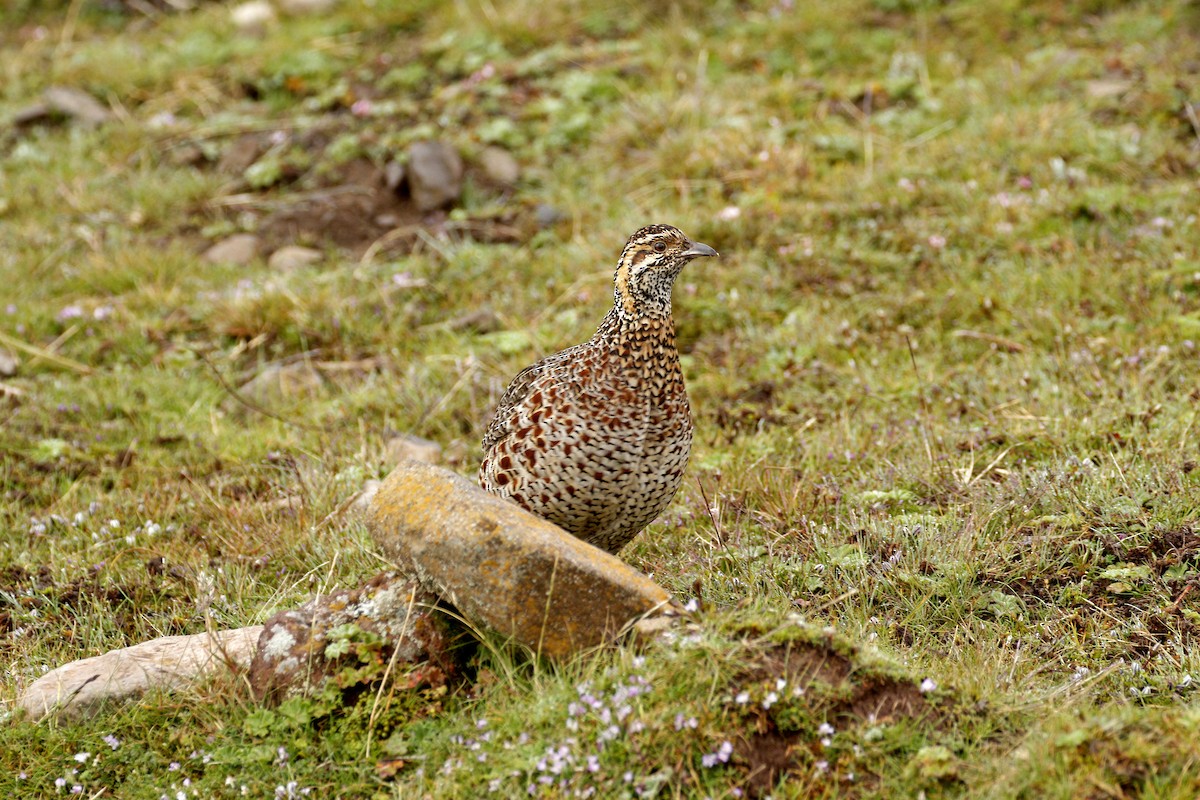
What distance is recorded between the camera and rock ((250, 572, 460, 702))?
4.53 metres

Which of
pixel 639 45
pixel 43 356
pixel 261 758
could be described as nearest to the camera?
pixel 261 758

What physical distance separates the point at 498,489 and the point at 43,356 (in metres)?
4.67

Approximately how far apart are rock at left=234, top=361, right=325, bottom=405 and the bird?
3.12m

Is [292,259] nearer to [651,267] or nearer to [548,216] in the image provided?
[548,216]

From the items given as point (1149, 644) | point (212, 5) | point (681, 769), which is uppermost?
point (212, 5)

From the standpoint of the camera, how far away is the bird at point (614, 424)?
4.77m

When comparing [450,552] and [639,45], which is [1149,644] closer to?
[450,552]

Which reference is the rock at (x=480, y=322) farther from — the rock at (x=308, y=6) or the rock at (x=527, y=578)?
the rock at (x=308, y=6)

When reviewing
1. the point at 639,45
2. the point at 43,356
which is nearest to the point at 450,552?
the point at 43,356

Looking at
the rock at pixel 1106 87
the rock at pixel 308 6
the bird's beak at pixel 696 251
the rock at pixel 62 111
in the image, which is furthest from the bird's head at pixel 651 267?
the rock at pixel 308 6

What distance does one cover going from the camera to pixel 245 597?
5434 mm

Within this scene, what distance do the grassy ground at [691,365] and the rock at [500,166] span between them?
142mm

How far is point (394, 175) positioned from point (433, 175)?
359 millimetres

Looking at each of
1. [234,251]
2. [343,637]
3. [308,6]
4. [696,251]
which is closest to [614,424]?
[696,251]
